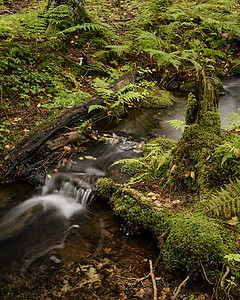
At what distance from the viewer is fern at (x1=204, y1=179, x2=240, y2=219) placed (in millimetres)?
3010

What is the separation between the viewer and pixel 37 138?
18.5 feet

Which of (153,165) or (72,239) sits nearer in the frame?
(72,239)

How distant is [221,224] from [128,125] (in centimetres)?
446

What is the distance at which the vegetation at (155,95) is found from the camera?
3102mm

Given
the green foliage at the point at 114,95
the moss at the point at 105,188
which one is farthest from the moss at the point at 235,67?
the moss at the point at 105,188

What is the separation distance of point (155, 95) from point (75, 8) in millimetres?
4192

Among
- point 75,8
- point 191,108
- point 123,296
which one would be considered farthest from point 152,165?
point 75,8

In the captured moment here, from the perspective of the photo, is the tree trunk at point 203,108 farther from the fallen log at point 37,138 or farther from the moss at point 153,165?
the fallen log at point 37,138

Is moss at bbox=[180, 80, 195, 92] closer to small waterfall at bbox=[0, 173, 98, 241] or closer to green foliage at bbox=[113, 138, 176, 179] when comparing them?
green foliage at bbox=[113, 138, 176, 179]

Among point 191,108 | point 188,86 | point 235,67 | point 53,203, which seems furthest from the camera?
point 235,67

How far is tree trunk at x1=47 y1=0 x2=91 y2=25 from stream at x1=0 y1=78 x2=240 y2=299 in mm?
5242

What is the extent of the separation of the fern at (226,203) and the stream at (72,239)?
3.41ft

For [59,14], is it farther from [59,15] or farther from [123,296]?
[123,296]

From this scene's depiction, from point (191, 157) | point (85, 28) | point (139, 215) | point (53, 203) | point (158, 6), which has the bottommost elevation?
point (53, 203)
